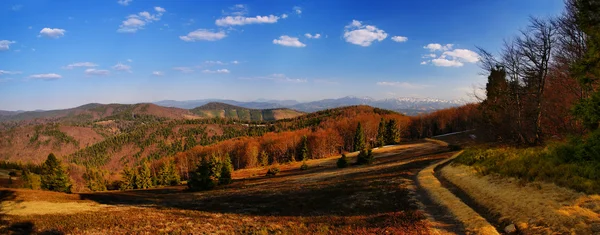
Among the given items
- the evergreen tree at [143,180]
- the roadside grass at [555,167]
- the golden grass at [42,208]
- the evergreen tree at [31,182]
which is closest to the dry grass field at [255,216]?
the golden grass at [42,208]

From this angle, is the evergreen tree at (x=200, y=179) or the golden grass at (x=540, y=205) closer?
the golden grass at (x=540, y=205)

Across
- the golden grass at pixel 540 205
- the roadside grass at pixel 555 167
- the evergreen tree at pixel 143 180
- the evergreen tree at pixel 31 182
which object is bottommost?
the evergreen tree at pixel 143 180

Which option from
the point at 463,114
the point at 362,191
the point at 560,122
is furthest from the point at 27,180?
the point at 463,114

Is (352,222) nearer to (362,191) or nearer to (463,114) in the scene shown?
(362,191)

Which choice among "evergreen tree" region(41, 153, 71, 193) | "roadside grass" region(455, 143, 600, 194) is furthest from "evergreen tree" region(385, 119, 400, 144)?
"evergreen tree" region(41, 153, 71, 193)

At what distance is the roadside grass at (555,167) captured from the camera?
580 inches

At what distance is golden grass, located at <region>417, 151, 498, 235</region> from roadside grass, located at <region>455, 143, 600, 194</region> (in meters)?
4.33

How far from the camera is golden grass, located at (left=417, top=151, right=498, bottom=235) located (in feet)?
45.8

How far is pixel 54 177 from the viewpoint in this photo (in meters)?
68.4

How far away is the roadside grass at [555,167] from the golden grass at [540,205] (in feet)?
2.12

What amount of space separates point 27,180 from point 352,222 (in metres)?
101

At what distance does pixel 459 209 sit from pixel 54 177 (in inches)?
3521

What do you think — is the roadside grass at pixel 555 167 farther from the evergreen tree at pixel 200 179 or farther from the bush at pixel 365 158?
the evergreen tree at pixel 200 179

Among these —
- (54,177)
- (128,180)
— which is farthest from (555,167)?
(128,180)
